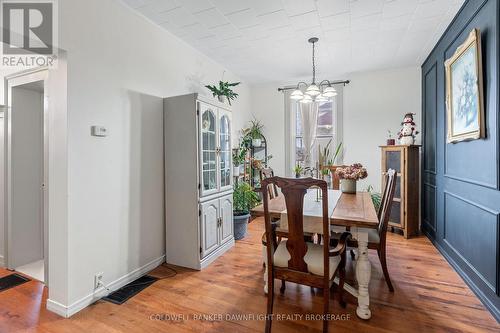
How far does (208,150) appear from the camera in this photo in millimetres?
2957

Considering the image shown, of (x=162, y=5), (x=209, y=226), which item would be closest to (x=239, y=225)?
(x=209, y=226)

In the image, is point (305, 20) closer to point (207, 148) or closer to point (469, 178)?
point (207, 148)

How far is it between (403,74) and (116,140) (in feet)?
14.6

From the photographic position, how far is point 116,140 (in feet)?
7.68

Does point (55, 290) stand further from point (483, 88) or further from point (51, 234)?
point (483, 88)

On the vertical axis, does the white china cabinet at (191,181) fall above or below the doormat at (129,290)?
above

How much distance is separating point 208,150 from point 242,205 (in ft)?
4.50

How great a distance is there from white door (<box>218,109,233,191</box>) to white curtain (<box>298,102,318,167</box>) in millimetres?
1984

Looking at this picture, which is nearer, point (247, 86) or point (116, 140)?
point (116, 140)

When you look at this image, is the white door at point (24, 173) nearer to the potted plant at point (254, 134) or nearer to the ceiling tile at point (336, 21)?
the ceiling tile at point (336, 21)

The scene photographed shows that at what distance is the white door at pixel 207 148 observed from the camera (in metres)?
2.77

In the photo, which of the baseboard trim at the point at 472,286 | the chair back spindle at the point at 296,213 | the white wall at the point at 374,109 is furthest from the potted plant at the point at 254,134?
the chair back spindle at the point at 296,213

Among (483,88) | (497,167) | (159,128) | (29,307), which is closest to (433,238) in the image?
(497,167)

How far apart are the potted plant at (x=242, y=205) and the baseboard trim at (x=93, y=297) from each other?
1.32 m
